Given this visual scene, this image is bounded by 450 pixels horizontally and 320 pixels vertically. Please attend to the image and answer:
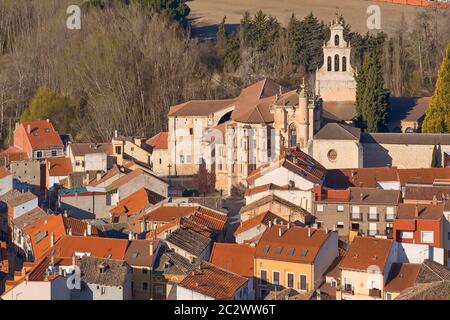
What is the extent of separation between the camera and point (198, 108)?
44.2 metres

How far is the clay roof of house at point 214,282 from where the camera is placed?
1009 inches

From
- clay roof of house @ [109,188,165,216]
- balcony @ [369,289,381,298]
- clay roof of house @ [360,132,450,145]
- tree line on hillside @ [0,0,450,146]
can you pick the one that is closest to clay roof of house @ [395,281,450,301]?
balcony @ [369,289,381,298]

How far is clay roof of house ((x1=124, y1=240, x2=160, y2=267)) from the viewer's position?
28.3 m

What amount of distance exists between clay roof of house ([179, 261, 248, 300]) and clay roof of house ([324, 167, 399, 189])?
966 centimetres

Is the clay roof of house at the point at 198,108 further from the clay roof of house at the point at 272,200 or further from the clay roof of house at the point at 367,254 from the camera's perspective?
the clay roof of house at the point at 367,254

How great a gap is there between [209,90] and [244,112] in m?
10.8

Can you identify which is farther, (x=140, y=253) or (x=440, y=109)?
(x=440, y=109)

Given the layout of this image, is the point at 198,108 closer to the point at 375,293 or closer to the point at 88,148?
the point at 88,148

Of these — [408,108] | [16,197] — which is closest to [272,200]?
[16,197]

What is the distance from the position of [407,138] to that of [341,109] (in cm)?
433

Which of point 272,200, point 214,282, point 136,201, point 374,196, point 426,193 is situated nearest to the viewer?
A: point 214,282

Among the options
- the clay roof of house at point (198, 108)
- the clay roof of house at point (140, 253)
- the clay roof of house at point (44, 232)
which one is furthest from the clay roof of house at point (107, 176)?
the clay roof of house at point (140, 253)

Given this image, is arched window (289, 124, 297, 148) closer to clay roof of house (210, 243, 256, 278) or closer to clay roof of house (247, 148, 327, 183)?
clay roof of house (247, 148, 327, 183)

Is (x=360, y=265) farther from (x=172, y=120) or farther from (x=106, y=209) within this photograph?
(x=172, y=120)
